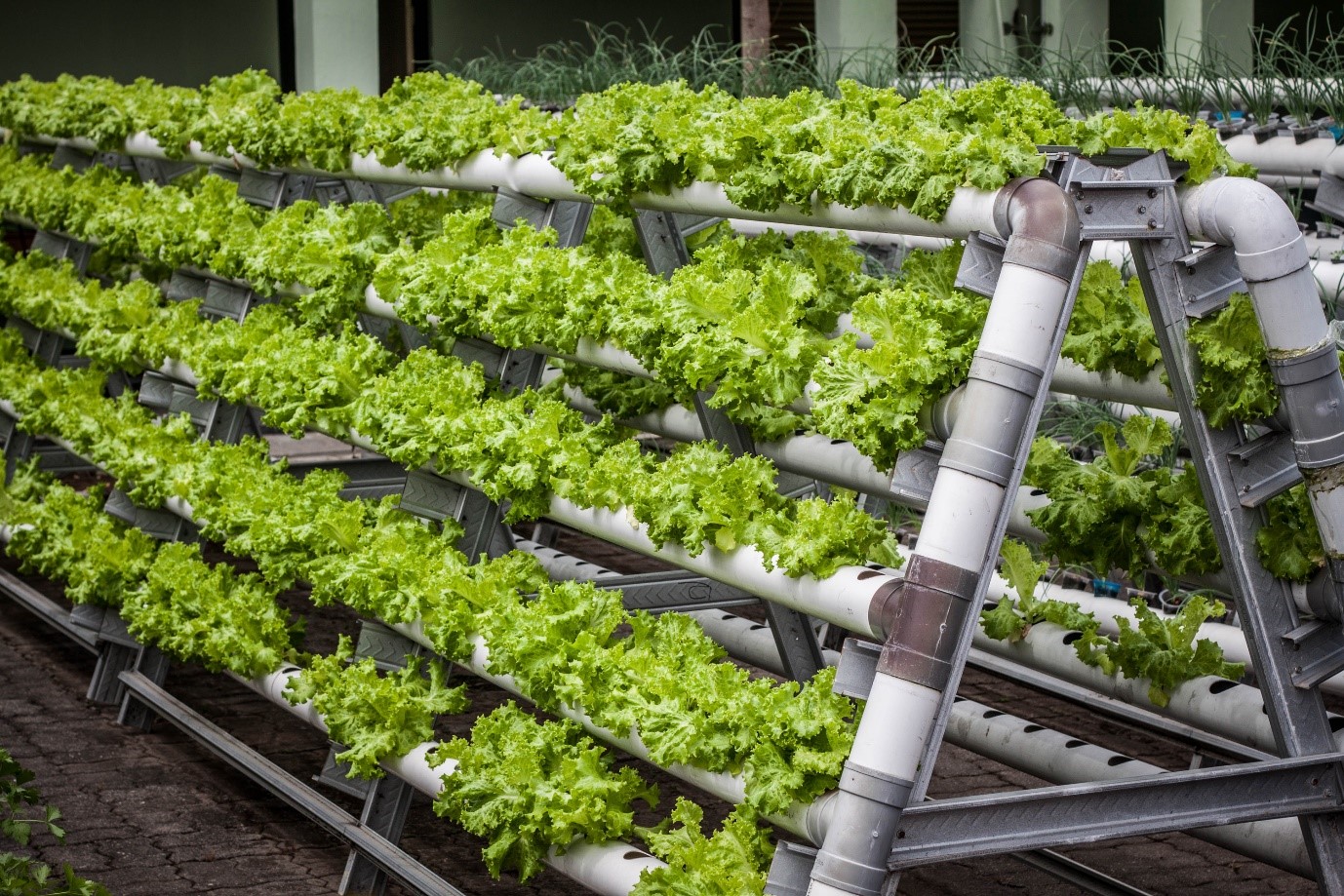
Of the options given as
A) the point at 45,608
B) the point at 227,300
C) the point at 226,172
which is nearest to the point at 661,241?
the point at 227,300

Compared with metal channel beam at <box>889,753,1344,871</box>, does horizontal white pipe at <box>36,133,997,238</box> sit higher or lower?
higher

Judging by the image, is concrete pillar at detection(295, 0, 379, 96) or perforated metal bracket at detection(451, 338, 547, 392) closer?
perforated metal bracket at detection(451, 338, 547, 392)

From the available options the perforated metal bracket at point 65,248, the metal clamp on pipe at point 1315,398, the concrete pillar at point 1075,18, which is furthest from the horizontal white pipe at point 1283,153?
the concrete pillar at point 1075,18

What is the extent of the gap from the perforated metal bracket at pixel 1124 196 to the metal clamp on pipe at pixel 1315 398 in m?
0.31

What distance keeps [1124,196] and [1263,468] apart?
23.8 inches

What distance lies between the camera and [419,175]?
466cm

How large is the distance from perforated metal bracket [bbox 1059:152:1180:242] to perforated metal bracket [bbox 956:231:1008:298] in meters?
0.16

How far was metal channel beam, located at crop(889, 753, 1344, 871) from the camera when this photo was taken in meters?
2.75

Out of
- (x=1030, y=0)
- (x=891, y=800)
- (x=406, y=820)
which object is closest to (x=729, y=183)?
(x=891, y=800)

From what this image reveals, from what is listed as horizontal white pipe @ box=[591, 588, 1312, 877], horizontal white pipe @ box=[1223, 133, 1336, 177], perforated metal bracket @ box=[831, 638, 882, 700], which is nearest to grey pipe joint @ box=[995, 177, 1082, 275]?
perforated metal bracket @ box=[831, 638, 882, 700]

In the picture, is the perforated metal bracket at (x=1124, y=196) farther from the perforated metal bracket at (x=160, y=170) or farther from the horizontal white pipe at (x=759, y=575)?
the perforated metal bracket at (x=160, y=170)

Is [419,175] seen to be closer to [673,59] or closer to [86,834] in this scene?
[86,834]

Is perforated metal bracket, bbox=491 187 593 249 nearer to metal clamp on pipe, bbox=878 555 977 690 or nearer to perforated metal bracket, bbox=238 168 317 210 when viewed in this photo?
perforated metal bracket, bbox=238 168 317 210

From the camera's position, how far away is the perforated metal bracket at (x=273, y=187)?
569 centimetres
